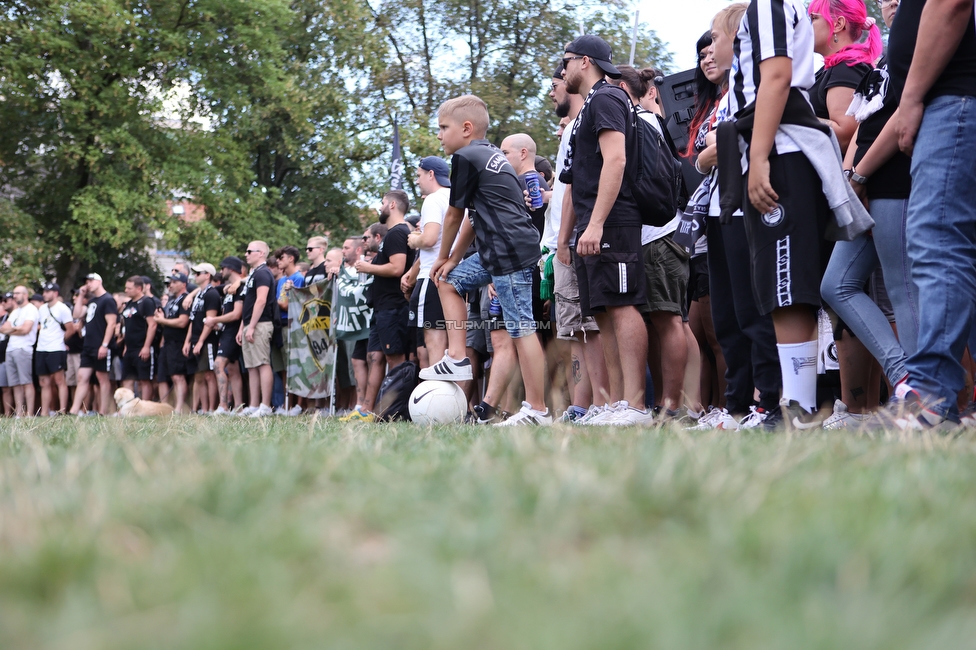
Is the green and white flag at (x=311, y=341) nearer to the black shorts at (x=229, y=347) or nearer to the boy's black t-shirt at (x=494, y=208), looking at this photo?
the black shorts at (x=229, y=347)

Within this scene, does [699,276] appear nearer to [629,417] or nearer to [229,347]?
[629,417]

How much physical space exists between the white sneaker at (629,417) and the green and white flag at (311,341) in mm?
6531

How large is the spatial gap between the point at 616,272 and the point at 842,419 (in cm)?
167

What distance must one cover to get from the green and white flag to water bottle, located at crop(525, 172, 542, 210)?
12.2 feet

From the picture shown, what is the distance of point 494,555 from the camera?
53.1 inches

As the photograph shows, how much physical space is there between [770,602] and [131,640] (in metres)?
0.72

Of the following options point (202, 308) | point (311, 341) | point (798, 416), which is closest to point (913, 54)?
point (798, 416)

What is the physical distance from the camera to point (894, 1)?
4832 millimetres

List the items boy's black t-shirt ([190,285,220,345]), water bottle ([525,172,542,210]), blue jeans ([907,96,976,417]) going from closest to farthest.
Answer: blue jeans ([907,96,976,417]), water bottle ([525,172,542,210]), boy's black t-shirt ([190,285,220,345])

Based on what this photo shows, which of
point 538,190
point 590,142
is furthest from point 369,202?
point 590,142

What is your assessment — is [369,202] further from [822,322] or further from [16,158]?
[822,322]

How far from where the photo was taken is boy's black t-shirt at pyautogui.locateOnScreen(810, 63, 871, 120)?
5246mm

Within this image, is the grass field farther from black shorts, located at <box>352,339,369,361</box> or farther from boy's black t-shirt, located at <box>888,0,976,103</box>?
black shorts, located at <box>352,339,369,361</box>

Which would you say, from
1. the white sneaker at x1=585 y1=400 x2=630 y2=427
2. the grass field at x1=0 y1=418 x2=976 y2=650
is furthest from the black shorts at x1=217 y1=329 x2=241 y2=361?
the grass field at x1=0 y1=418 x2=976 y2=650
